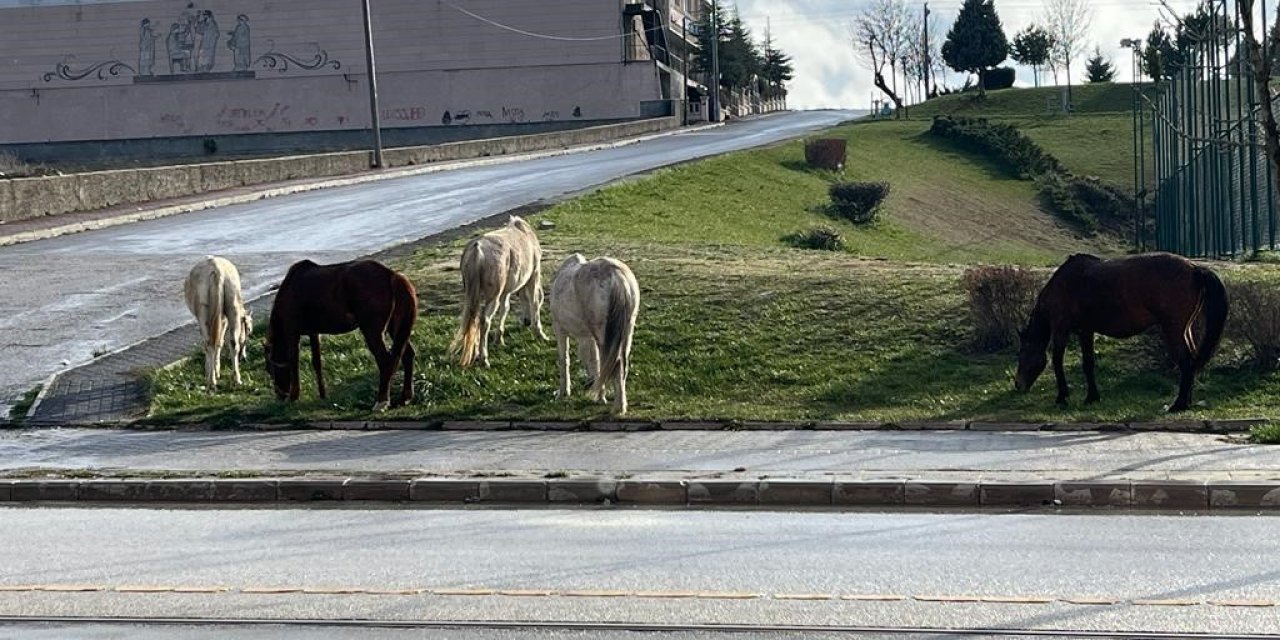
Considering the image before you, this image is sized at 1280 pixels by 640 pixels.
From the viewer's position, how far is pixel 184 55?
94.8m

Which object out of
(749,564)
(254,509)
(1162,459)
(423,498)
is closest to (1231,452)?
(1162,459)

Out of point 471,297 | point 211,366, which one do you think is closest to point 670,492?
point 471,297

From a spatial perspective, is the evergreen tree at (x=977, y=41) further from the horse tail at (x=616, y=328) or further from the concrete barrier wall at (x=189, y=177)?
the horse tail at (x=616, y=328)

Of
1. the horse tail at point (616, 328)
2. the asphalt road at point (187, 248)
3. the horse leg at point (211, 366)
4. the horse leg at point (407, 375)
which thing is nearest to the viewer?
the horse tail at point (616, 328)

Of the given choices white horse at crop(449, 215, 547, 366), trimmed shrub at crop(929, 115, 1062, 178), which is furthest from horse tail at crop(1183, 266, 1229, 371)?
trimmed shrub at crop(929, 115, 1062, 178)

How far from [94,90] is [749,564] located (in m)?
93.1

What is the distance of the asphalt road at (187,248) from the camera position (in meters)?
20.5

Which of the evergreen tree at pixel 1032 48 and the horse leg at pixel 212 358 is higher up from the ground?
the evergreen tree at pixel 1032 48

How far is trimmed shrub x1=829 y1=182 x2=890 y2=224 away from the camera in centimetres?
4353

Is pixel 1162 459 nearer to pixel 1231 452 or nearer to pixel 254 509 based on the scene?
pixel 1231 452

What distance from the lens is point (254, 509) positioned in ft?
40.7

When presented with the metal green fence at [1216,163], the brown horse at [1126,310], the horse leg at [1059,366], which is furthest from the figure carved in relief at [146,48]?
the horse leg at [1059,366]

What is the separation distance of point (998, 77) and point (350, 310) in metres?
95.4

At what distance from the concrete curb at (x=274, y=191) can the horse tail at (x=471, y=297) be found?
17.8 meters
